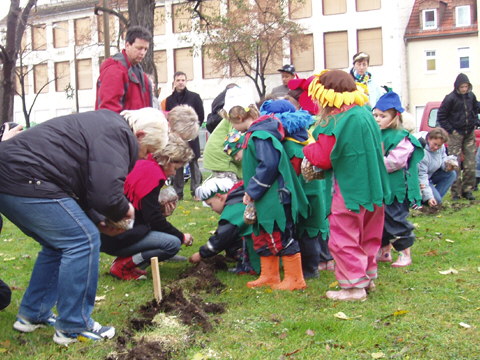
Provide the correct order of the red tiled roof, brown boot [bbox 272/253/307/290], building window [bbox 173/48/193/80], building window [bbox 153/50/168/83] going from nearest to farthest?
brown boot [bbox 272/253/307/290]
the red tiled roof
building window [bbox 173/48/193/80]
building window [bbox 153/50/168/83]

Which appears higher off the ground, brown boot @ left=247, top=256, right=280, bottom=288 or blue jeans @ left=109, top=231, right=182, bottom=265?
blue jeans @ left=109, top=231, right=182, bottom=265

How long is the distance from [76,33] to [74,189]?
50.9 metres

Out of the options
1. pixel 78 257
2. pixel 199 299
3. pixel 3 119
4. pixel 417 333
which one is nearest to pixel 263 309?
pixel 199 299

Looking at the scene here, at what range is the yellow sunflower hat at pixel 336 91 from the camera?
5047 millimetres

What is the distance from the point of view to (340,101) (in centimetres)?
504

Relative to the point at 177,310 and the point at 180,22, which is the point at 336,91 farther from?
the point at 180,22

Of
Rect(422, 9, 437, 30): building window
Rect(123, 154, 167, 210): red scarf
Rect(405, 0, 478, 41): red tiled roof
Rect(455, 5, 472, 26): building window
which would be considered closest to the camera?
Rect(123, 154, 167, 210): red scarf

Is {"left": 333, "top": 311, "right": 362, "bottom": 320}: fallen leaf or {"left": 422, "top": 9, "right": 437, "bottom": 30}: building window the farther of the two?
{"left": 422, "top": 9, "right": 437, "bottom": 30}: building window

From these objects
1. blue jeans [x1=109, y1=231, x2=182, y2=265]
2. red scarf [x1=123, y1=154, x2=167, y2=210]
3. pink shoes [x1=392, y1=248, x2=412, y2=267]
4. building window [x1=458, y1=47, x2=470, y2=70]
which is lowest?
pink shoes [x1=392, y1=248, x2=412, y2=267]

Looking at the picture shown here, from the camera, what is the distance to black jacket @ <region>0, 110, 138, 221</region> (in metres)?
3.85

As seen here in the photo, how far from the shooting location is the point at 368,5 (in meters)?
43.1

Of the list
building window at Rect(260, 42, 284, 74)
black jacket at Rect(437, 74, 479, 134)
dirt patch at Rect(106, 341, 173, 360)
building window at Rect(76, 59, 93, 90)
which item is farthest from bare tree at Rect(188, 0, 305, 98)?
dirt patch at Rect(106, 341, 173, 360)

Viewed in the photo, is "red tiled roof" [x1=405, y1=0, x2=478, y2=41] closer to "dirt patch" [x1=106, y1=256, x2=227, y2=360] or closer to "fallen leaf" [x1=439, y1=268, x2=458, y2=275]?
"fallen leaf" [x1=439, y1=268, x2=458, y2=275]

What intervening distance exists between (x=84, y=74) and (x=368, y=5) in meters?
22.9
